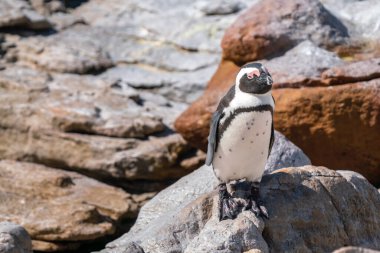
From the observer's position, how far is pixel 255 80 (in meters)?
6.68

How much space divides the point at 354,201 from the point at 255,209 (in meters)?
1.08

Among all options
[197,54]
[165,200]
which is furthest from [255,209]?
[197,54]

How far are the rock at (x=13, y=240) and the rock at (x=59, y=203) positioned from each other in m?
2.73

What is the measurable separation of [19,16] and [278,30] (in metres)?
4.78

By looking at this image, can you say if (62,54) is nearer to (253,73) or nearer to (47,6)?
(47,6)

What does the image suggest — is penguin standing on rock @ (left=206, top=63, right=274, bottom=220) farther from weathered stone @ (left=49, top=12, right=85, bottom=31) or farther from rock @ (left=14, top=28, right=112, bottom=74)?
weathered stone @ (left=49, top=12, right=85, bottom=31)

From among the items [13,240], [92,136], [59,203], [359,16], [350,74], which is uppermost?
[359,16]

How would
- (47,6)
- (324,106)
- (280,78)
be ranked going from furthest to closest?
(47,6)
(280,78)
(324,106)

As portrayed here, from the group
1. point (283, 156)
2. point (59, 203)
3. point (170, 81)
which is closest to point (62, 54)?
point (170, 81)

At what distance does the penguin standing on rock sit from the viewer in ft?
22.1

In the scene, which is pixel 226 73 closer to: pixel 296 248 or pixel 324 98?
pixel 324 98

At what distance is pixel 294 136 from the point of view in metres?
10.1

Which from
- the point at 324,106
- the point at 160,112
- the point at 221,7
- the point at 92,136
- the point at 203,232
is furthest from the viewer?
the point at 221,7

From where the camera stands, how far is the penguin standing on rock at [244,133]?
22.1 feet
